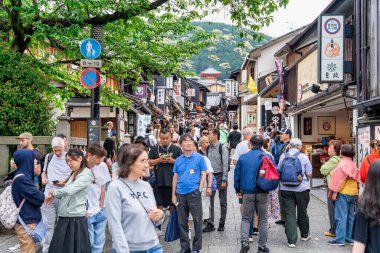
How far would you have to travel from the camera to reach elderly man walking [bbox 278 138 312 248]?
8.53 m

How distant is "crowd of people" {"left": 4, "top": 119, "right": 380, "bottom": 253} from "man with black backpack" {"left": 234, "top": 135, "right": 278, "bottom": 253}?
2 centimetres

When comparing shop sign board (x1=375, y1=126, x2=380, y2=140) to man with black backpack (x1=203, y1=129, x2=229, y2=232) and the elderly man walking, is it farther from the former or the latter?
man with black backpack (x1=203, y1=129, x2=229, y2=232)

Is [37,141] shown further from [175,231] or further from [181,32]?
[181,32]

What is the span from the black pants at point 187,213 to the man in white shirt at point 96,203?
1.18m

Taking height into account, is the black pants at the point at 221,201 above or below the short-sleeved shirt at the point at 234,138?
below

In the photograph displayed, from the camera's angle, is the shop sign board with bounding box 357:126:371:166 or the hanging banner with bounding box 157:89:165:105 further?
the hanging banner with bounding box 157:89:165:105

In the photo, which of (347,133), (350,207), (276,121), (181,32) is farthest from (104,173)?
(276,121)

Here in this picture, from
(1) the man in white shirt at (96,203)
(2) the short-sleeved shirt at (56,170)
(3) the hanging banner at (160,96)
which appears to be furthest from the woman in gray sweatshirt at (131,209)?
(3) the hanging banner at (160,96)

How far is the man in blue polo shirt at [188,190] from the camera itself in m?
7.59

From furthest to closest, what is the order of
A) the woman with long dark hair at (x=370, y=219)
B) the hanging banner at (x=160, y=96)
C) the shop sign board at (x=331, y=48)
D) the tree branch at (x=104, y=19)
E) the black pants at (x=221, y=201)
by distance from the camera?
the hanging banner at (x=160, y=96), the shop sign board at (x=331, y=48), the tree branch at (x=104, y=19), the black pants at (x=221, y=201), the woman with long dark hair at (x=370, y=219)

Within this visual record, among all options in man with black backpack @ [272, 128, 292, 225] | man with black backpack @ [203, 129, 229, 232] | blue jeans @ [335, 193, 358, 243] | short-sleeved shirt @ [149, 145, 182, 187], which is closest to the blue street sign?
short-sleeved shirt @ [149, 145, 182, 187]

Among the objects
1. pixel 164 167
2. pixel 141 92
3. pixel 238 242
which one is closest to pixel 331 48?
pixel 164 167

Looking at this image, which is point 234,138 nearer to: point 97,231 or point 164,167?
point 164,167

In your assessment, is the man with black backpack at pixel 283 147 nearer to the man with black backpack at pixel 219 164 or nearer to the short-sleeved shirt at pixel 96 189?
the man with black backpack at pixel 219 164
